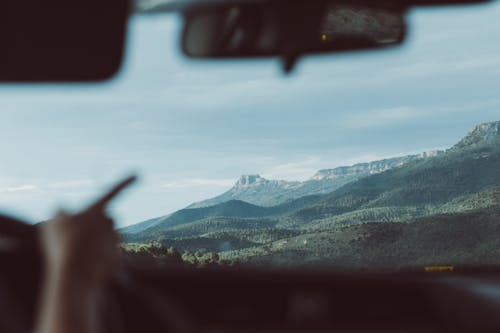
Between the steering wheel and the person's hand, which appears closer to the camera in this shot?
the person's hand

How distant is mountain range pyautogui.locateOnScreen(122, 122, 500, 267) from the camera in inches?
341

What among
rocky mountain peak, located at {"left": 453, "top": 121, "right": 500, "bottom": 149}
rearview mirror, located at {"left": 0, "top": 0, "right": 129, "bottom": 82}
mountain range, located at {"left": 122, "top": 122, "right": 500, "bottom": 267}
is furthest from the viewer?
rocky mountain peak, located at {"left": 453, "top": 121, "right": 500, "bottom": 149}

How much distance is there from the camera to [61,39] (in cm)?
159

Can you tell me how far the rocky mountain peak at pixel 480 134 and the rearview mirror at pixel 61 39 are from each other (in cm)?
2156

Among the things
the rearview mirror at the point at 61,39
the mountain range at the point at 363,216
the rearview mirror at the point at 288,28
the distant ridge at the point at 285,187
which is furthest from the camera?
the distant ridge at the point at 285,187

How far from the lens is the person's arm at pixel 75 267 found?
1.55 meters

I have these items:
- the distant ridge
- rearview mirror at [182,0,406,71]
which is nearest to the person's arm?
rearview mirror at [182,0,406,71]

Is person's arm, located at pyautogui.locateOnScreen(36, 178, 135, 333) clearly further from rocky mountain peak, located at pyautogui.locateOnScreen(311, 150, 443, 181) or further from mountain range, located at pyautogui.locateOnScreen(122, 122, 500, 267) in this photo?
rocky mountain peak, located at pyautogui.locateOnScreen(311, 150, 443, 181)

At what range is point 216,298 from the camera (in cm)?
310

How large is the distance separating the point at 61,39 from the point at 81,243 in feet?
1.47

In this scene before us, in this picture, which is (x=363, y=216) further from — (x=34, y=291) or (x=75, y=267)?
(x=75, y=267)

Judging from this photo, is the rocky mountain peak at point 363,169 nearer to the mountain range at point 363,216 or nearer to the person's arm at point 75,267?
the mountain range at point 363,216

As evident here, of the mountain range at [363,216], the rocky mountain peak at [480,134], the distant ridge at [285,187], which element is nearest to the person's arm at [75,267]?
the mountain range at [363,216]

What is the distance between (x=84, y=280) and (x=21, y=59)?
510 mm
